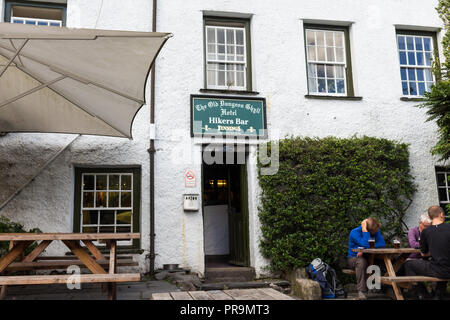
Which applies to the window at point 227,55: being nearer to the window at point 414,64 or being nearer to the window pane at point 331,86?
the window pane at point 331,86

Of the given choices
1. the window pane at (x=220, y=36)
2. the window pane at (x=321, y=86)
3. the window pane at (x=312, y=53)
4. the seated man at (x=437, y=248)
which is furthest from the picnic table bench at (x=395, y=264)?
the window pane at (x=220, y=36)

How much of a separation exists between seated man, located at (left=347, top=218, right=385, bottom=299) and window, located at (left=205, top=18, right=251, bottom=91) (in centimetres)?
359

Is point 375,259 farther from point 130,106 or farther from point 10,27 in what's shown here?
point 10,27

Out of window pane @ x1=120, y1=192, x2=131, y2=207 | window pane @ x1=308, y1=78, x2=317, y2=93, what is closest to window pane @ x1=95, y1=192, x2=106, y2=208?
window pane @ x1=120, y1=192, x2=131, y2=207

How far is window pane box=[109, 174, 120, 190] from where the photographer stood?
8000 millimetres

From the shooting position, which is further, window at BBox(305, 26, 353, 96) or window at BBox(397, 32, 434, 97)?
window at BBox(397, 32, 434, 97)

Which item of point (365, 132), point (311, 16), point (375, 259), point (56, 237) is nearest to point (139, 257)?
point (56, 237)

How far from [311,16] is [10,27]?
6.25 m

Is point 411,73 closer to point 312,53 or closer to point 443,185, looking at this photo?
point 312,53

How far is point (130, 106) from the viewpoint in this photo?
21.3 ft

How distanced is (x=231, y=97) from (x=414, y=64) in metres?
4.34

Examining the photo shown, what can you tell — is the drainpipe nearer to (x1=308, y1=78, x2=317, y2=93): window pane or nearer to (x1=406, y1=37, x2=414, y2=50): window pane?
(x1=308, y1=78, x2=317, y2=93): window pane

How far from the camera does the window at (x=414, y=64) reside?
9.48m

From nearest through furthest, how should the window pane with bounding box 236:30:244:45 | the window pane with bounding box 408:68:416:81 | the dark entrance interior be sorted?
the dark entrance interior < the window pane with bounding box 236:30:244:45 < the window pane with bounding box 408:68:416:81
